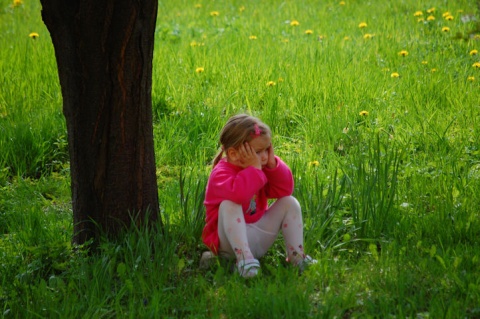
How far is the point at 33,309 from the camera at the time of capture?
311cm

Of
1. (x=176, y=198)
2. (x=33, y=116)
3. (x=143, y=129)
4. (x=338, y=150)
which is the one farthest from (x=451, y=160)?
(x=33, y=116)

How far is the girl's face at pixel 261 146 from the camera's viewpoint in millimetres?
3410

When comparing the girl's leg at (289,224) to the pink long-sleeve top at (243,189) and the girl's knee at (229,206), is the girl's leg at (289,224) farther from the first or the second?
the girl's knee at (229,206)

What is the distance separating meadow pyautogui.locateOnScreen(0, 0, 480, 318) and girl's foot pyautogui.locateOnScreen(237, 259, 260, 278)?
44 millimetres

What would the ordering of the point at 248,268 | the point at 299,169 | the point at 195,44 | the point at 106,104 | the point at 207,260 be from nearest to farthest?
the point at 248,268 → the point at 106,104 → the point at 207,260 → the point at 299,169 → the point at 195,44

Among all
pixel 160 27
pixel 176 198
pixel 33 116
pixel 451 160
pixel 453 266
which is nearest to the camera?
pixel 453 266

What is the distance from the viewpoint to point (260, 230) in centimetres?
350

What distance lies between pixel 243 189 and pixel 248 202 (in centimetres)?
19

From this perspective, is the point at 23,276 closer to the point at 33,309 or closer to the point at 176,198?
the point at 33,309

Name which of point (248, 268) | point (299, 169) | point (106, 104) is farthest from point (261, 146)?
point (299, 169)

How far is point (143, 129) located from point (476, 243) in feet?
5.32

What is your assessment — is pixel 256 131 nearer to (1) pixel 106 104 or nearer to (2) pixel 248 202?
(2) pixel 248 202

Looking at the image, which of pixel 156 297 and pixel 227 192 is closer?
pixel 156 297

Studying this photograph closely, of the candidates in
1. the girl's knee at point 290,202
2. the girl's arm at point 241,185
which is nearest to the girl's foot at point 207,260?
the girl's arm at point 241,185
